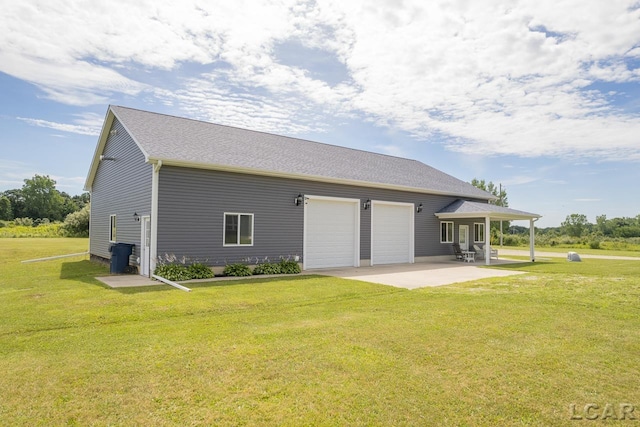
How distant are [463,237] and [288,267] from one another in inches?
455

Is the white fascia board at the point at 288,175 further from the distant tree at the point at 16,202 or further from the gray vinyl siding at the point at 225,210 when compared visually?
the distant tree at the point at 16,202

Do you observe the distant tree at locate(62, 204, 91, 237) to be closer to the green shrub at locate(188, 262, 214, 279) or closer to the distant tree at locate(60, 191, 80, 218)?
the green shrub at locate(188, 262, 214, 279)

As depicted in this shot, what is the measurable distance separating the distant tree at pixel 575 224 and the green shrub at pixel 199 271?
57852 millimetres

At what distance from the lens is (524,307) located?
25.0 feet

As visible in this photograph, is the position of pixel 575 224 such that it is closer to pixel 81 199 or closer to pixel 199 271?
pixel 199 271

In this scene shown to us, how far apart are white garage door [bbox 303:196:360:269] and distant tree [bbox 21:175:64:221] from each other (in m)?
74.6

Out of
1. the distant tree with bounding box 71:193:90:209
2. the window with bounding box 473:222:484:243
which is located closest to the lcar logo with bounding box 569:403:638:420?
the window with bounding box 473:222:484:243

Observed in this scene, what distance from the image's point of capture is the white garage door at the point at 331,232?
1472 centimetres

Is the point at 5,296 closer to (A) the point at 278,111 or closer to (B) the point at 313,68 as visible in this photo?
(B) the point at 313,68

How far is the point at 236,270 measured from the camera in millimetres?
12406

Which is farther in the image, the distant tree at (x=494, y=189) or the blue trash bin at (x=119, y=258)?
the distant tree at (x=494, y=189)

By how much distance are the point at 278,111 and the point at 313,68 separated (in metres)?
4.44

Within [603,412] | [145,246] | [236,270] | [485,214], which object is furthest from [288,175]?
[603,412]

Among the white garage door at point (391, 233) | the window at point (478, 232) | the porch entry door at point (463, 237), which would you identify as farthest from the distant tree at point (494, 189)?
the white garage door at point (391, 233)
